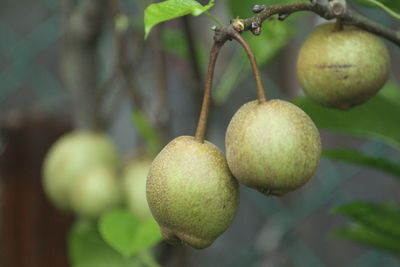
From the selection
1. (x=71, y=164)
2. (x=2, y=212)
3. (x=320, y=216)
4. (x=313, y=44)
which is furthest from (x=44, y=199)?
(x=313, y=44)

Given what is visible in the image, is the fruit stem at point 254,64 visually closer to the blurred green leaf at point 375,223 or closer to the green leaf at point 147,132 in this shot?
the blurred green leaf at point 375,223

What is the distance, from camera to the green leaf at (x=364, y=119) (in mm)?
803

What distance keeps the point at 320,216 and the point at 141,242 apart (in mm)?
929

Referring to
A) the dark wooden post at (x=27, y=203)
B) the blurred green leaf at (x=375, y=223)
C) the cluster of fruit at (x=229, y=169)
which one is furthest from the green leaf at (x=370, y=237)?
the dark wooden post at (x=27, y=203)

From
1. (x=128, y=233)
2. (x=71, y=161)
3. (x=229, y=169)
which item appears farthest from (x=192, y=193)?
(x=71, y=161)

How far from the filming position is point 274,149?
0.52m

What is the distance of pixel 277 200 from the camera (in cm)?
151

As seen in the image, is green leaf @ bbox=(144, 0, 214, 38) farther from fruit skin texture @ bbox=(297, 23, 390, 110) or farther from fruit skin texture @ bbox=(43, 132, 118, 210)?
fruit skin texture @ bbox=(43, 132, 118, 210)

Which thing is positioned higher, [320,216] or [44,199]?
[44,199]

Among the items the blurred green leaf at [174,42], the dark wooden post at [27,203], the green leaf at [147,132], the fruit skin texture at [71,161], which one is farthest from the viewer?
the dark wooden post at [27,203]

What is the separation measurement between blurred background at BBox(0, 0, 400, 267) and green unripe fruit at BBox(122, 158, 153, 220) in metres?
0.05

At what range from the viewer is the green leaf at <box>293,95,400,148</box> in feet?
2.64

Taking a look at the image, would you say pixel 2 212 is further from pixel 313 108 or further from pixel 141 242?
pixel 313 108

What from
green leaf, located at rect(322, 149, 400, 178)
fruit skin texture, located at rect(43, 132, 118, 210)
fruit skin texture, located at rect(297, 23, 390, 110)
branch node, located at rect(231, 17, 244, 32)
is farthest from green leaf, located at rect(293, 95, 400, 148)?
fruit skin texture, located at rect(43, 132, 118, 210)
